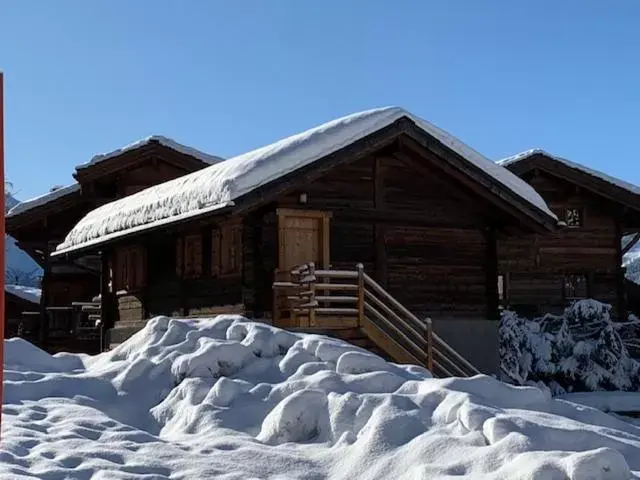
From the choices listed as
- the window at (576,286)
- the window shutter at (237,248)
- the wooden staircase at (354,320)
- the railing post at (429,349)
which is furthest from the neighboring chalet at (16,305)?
the railing post at (429,349)

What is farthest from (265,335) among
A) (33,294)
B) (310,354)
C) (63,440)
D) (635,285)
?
(33,294)

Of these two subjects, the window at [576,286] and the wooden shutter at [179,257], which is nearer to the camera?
the wooden shutter at [179,257]

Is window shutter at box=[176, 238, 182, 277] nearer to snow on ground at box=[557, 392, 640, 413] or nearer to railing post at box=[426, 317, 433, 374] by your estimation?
railing post at box=[426, 317, 433, 374]

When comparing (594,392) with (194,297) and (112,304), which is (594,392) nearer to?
(194,297)

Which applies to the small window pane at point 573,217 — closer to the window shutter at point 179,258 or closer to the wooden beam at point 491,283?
the wooden beam at point 491,283

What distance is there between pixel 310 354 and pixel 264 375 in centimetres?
68

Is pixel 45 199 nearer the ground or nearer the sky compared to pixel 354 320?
nearer the sky

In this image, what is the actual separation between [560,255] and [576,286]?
1436 mm

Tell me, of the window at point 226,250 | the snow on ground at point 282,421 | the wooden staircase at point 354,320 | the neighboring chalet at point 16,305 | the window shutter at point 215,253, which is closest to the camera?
the snow on ground at point 282,421

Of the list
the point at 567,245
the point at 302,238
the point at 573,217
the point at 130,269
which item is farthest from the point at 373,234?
the point at 573,217

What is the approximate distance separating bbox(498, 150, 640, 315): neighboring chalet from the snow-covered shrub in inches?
223

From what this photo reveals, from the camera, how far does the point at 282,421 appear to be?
7918mm

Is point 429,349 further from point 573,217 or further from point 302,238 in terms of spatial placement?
point 573,217

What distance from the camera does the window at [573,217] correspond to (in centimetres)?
2677
